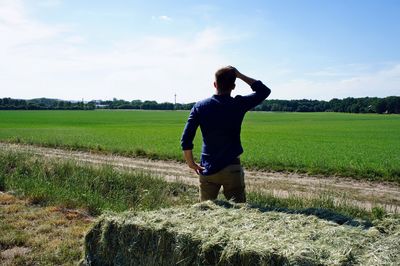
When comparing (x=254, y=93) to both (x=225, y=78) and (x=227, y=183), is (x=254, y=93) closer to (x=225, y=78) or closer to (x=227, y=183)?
(x=225, y=78)

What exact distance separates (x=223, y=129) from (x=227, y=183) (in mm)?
681

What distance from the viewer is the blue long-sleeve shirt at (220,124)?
192 inches

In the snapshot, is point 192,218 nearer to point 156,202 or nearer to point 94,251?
point 94,251

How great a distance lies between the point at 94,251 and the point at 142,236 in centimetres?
78

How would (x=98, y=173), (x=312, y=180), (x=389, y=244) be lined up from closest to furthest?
1. (x=389, y=244)
2. (x=98, y=173)
3. (x=312, y=180)

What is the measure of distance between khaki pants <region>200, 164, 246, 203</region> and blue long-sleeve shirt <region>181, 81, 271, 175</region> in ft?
0.27

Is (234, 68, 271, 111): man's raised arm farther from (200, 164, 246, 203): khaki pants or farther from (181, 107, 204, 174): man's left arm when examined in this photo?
(200, 164, 246, 203): khaki pants

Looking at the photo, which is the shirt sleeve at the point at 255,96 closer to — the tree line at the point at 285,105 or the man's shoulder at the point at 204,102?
the man's shoulder at the point at 204,102

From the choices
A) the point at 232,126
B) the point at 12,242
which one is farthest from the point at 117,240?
the point at 12,242

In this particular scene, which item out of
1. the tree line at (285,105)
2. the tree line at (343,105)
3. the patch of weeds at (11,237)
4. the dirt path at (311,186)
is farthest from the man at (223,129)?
the tree line at (343,105)

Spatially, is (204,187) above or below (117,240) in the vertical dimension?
above

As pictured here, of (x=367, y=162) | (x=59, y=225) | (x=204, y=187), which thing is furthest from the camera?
(x=367, y=162)

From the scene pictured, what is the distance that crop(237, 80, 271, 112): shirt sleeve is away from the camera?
197 inches

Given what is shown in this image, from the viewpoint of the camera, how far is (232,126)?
16.1 feet
